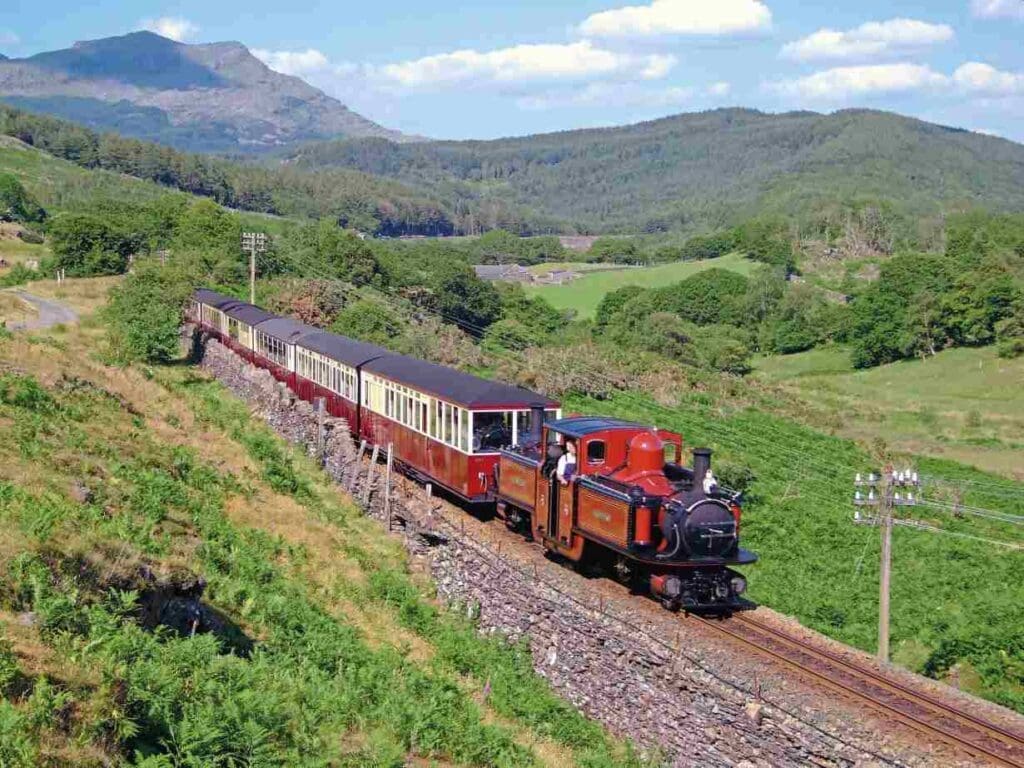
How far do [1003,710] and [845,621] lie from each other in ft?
40.8

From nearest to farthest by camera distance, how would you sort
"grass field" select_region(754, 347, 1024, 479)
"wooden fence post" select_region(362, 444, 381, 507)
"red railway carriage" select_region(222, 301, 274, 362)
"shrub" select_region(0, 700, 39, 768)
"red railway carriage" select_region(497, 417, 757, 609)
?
"shrub" select_region(0, 700, 39, 768) < "red railway carriage" select_region(497, 417, 757, 609) < "wooden fence post" select_region(362, 444, 381, 507) < "red railway carriage" select_region(222, 301, 274, 362) < "grass field" select_region(754, 347, 1024, 479)

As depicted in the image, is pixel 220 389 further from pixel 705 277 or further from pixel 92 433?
pixel 705 277

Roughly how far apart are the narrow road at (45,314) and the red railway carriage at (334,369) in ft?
67.7

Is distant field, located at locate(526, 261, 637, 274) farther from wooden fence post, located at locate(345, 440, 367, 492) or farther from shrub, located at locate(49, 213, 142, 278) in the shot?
wooden fence post, located at locate(345, 440, 367, 492)

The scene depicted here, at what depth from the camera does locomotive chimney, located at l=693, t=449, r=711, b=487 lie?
1873 cm

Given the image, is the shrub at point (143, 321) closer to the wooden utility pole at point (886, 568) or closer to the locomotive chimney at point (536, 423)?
the locomotive chimney at point (536, 423)

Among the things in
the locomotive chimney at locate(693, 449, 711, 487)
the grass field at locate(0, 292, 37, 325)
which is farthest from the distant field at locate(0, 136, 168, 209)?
the locomotive chimney at locate(693, 449, 711, 487)

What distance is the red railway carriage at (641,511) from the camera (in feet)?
60.7

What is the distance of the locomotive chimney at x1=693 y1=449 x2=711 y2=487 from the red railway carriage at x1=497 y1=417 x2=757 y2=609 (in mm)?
18

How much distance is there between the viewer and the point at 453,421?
25.6 m

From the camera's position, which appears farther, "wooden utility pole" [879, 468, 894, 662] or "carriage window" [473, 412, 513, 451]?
"carriage window" [473, 412, 513, 451]

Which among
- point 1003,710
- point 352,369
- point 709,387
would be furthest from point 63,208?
point 1003,710

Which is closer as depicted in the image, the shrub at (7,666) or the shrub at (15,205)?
the shrub at (7,666)

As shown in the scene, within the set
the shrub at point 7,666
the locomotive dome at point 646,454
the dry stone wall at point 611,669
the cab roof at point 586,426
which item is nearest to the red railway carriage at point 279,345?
the dry stone wall at point 611,669
